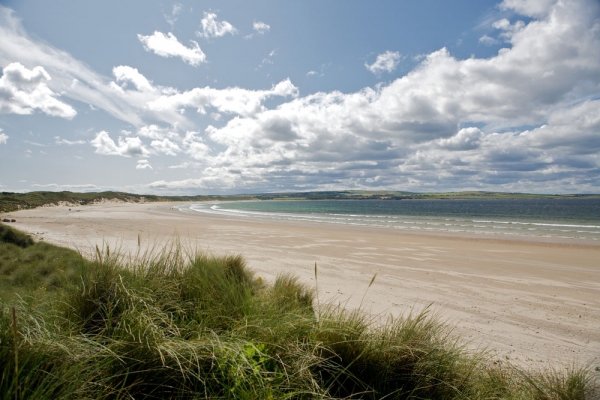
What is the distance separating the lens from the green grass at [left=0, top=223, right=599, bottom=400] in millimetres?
2400

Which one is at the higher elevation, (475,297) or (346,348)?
(346,348)

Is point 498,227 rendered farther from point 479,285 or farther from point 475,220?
point 479,285

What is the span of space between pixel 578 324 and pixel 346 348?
6.94 metres

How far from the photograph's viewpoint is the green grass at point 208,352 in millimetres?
2400

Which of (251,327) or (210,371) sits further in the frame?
(251,327)

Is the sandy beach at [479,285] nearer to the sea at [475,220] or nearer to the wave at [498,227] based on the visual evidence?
the wave at [498,227]

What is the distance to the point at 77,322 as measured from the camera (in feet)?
10.5

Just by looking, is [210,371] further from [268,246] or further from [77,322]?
[268,246]

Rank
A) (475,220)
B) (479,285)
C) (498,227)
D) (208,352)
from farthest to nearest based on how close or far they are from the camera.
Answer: (475,220) → (498,227) → (479,285) → (208,352)

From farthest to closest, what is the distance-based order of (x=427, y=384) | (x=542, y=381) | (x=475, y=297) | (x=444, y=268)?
1. (x=444, y=268)
2. (x=475, y=297)
3. (x=542, y=381)
4. (x=427, y=384)

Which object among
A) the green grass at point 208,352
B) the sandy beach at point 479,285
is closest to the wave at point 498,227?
the sandy beach at point 479,285

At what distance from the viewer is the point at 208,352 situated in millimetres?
2828

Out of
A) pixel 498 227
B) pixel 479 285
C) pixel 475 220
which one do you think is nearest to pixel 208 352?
pixel 479 285

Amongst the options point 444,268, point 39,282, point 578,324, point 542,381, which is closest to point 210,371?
point 542,381
